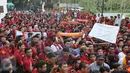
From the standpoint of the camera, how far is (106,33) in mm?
10867

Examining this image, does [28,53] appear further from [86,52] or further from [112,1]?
[112,1]

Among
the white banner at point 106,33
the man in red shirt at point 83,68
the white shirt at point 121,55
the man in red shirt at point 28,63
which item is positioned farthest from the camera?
the white banner at point 106,33

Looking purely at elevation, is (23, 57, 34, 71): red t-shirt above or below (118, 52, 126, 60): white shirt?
above

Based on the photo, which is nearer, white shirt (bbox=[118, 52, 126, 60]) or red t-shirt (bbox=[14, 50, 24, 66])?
red t-shirt (bbox=[14, 50, 24, 66])

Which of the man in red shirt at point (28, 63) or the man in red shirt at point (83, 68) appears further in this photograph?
the man in red shirt at point (28, 63)

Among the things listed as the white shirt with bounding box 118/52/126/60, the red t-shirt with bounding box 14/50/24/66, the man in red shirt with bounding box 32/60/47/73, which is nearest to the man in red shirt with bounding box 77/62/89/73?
the man in red shirt with bounding box 32/60/47/73

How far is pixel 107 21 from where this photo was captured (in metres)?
19.7

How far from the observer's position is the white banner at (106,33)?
10.6 meters

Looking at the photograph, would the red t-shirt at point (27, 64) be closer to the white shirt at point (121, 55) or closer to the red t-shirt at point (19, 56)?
the red t-shirt at point (19, 56)

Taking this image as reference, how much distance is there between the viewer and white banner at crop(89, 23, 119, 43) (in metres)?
10.6

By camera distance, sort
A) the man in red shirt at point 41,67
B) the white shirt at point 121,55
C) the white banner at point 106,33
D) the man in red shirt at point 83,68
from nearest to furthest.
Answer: the man in red shirt at point 41,67, the man in red shirt at point 83,68, the white shirt at point 121,55, the white banner at point 106,33

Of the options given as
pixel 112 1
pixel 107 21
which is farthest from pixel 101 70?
pixel 112 1

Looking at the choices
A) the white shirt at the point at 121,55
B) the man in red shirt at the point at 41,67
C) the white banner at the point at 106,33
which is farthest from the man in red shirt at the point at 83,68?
the white banner at the point at 106,33

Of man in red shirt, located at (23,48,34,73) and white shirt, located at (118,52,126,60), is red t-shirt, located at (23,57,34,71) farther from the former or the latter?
white shirt, located at (118,52,126,60)
